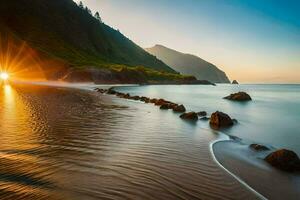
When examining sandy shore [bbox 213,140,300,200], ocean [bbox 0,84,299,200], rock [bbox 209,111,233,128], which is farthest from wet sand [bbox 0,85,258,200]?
rock [bbox 209,111,233,128]

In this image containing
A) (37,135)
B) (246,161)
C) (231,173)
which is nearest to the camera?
(231,173)

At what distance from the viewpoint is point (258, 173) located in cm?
1138

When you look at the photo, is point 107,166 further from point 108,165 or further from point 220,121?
point 220,121

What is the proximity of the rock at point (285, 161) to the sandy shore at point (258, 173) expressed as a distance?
354 mm

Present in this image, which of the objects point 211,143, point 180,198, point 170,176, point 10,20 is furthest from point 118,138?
point 10,20

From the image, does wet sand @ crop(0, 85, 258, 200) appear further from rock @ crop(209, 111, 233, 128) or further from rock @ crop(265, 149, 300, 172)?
rock @ crop(209, 111, 233, 128)

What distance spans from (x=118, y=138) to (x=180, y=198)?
7.99 meters

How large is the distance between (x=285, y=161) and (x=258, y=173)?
1816mm

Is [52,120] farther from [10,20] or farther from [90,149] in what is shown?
[10,20]

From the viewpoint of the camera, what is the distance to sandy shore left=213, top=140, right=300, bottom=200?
9587 mm

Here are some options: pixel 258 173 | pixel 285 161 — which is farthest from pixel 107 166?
pixel 285 161

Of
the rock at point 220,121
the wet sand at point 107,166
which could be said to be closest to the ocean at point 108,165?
the wet sand at point 107,166

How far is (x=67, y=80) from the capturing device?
126938mm

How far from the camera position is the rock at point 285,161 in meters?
12.2
